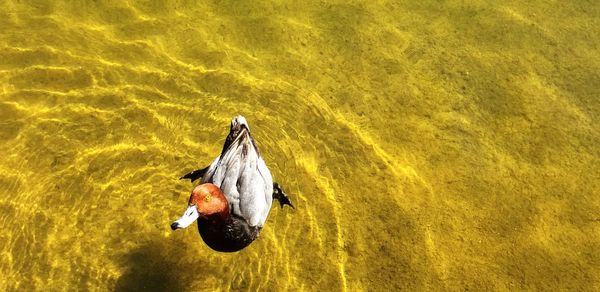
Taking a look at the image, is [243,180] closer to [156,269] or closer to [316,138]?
[156,269]

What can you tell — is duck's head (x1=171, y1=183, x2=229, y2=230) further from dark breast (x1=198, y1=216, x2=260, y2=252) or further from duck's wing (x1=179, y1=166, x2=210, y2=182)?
duck's wing (x1=179, y1=166, x2=210, y2=182)

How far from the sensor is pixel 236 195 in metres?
3.67

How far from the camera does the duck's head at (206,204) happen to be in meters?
3.11

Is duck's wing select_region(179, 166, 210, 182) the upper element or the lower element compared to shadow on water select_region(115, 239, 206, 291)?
upper

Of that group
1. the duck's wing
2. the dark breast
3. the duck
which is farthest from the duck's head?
the duck's wing

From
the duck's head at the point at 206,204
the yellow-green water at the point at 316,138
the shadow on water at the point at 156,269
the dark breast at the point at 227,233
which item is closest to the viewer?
the duck's head at the point at 206,204

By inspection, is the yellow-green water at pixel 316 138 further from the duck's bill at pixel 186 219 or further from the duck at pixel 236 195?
the duck's bill at pixel 186 219

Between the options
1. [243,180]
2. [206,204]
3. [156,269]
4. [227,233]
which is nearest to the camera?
[206,204]

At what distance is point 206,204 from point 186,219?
25 cm

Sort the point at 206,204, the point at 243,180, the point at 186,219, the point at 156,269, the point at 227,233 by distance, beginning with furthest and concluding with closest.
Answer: the point at 156,269 → the point at 243,180 → the point at 227,233 → the point at 206,204 → the point at 186,219

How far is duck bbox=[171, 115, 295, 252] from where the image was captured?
11.2 ft

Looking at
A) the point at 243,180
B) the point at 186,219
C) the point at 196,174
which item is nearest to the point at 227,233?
the point at 243,180

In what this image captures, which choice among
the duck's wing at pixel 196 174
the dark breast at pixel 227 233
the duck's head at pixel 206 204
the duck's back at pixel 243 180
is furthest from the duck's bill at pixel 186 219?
the duck's wing at pixel 196 174

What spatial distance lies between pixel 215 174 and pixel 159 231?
0.96 m
